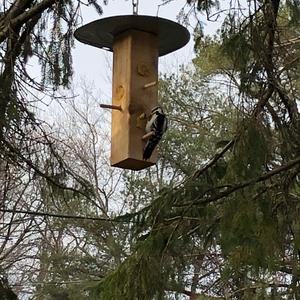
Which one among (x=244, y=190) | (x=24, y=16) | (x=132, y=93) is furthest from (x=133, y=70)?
(x=244, y=190)

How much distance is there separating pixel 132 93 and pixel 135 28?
264 millimetres

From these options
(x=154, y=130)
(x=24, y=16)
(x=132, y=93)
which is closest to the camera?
(x=154, y=130)

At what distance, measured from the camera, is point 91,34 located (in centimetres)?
291

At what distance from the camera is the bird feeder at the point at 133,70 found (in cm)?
268

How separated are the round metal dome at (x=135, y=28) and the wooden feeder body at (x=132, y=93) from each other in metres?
0.03

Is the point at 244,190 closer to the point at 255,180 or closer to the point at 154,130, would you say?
the point at 255,180

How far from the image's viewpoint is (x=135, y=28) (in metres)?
2.82

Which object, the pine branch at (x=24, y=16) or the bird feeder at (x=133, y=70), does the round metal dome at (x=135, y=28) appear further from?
the pine branch at (x=24, y=16)

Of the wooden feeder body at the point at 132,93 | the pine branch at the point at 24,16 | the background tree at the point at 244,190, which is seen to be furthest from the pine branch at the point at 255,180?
the pine branch at the point at 24,16

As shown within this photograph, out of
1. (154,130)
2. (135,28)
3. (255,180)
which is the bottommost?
(255,180)

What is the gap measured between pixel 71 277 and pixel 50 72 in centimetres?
708

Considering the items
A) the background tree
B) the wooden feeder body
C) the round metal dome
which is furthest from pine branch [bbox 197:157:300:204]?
the round metal dome

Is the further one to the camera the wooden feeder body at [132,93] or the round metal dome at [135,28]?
the round metal dome at [135,28]

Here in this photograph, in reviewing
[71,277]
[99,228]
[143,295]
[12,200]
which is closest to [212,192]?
[143,295]
